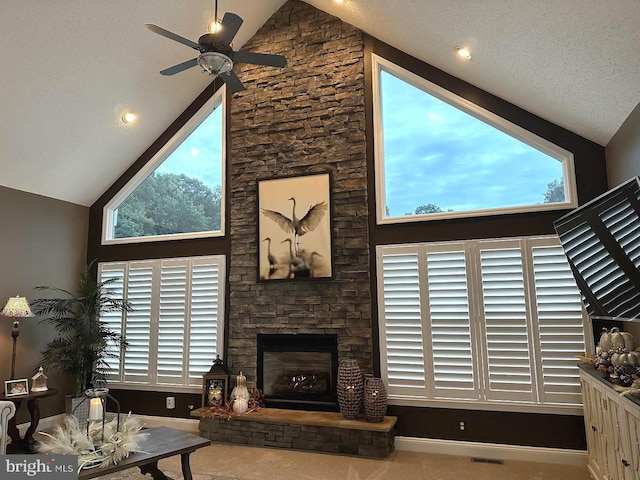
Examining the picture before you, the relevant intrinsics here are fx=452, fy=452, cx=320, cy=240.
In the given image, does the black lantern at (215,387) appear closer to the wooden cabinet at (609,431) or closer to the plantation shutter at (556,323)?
the plantation shutter at (556,323)

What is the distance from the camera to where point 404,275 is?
4770 millimetres

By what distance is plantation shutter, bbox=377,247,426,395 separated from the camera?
4629mm

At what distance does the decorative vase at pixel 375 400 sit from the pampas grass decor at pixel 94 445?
216cm

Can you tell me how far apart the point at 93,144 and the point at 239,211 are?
199 centimetres

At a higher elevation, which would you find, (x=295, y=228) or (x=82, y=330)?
(x=295, y=228)

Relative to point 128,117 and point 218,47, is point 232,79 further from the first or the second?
point 128,117

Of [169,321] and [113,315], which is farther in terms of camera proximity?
[113,315]

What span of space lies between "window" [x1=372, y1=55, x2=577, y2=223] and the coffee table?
2864mm

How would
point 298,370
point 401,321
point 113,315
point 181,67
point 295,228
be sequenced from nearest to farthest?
point 181,67
point 401,321
point 298,370
point 295,228
point 113,315

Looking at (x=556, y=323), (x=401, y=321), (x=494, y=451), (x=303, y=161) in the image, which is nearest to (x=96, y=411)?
(x=401, y=321)

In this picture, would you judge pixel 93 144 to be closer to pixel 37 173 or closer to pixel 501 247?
pixel 37 173

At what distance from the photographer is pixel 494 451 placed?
430 cm

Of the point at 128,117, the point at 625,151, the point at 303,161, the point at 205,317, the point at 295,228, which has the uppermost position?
the point at 128,117

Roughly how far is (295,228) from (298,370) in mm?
1603
